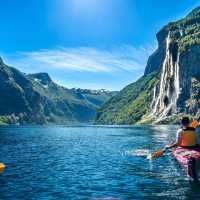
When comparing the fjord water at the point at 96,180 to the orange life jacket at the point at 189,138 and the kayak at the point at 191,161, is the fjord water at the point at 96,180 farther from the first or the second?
the orange life jacket at the point at 189,138

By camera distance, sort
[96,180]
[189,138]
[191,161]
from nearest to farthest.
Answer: [191,161]
[189,138]
[96,180]

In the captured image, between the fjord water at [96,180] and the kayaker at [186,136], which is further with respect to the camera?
the kayaker at [186,136]

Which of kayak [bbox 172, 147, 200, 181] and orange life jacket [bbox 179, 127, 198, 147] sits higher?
orange life jacket [bbox 179, 127, 198, 147]

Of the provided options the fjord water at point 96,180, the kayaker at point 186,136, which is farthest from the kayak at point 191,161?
the fjord water at point 96,180

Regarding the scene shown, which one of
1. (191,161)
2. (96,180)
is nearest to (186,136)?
(191,161)

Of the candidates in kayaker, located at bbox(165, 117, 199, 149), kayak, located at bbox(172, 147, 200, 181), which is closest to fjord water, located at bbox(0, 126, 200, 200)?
kayak, located at bbox(172, 147, 200, 181)

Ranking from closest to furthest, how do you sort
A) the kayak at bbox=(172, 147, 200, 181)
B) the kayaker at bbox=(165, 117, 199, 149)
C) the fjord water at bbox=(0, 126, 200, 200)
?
the fjord water at bbox=(0, 126, 200, 200) < the kayak at bbox=(172, 147, 200, 181) < the kayaker at bbox=(165, 117, 199, 149)

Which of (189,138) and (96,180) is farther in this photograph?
(96,180)

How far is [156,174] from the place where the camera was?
3838cm

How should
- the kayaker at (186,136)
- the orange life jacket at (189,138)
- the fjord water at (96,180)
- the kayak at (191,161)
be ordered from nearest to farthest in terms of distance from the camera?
the fjord water at (96,180), the kayak at (191,161), the kayaker at (186,136), the orange life jacket at (189,138)

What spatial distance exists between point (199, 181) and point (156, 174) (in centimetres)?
671

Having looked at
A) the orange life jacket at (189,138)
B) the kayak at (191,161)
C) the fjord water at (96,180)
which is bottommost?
the fjord water at (96,180)

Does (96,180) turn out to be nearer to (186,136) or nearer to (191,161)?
(191,161)

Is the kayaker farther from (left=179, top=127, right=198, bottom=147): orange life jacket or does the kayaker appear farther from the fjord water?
the fjord water
